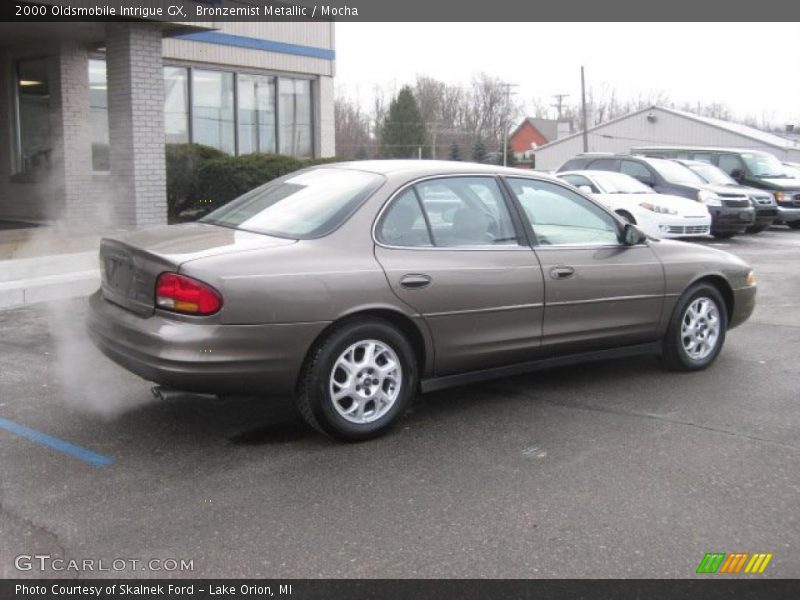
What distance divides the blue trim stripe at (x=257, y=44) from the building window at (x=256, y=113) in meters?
0.66

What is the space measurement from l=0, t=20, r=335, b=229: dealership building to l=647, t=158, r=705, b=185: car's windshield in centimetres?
702

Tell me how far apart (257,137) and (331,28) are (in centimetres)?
285

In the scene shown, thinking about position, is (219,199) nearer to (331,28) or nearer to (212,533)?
(331,28)

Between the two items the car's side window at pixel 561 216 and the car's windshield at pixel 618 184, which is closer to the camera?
the car's side window at pixel 561 216

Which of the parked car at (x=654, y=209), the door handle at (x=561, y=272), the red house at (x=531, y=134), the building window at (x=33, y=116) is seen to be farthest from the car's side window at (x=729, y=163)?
the red house at (x=531, y=134)

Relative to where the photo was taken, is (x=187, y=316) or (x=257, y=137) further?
(x=257, y=137)

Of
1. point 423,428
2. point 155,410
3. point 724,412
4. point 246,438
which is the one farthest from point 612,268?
point 155,410

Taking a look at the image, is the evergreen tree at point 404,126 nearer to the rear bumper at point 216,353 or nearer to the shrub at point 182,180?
the shrub at point 182,180

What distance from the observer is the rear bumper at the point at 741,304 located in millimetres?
6523

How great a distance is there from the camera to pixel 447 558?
344 cm

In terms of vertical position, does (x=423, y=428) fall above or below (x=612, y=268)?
below

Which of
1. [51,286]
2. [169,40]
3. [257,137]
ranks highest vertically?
[169,40]

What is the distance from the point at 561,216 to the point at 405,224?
1.28 meters

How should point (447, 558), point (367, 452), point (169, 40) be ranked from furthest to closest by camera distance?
point (169, 40) → point (367, 452) → point (447, 558)
